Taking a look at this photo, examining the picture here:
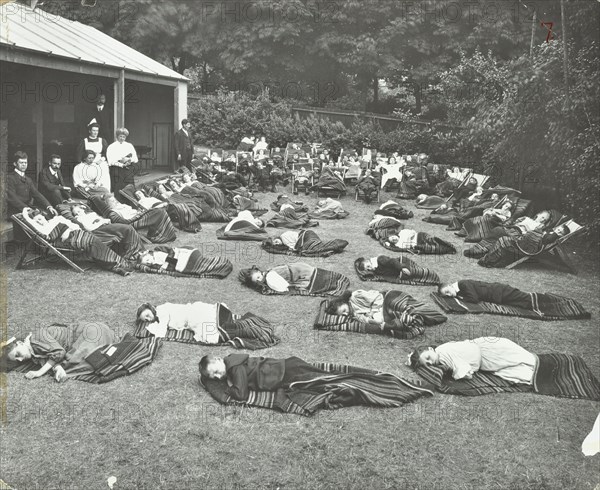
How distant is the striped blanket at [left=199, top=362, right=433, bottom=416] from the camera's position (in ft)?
17.2

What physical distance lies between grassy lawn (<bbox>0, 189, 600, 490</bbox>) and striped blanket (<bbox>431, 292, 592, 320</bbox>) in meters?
0.63

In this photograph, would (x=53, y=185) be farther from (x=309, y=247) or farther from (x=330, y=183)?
(x=330, y=183)

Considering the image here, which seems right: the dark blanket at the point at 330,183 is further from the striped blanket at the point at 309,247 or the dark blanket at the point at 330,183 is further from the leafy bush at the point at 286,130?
the striped blanket at the point at 309,247

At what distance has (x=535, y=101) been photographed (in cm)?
1241

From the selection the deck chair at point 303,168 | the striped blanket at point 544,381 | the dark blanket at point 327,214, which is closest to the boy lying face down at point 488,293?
the striped blanket at point 544,381

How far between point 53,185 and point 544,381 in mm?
7961

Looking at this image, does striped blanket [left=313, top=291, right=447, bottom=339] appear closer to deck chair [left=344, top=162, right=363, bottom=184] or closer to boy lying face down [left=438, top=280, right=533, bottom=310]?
boy lying face down [left=438, top=280, right=533, bottom=310]

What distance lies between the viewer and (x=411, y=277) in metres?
8.94

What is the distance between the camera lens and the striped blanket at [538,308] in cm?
770

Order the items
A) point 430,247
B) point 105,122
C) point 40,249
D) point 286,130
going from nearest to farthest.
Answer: point 40,249
point 430,247
point 105,122
point 286,130

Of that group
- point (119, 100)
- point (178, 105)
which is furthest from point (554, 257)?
point (178, 105)

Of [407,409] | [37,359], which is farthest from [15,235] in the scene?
[407,409]

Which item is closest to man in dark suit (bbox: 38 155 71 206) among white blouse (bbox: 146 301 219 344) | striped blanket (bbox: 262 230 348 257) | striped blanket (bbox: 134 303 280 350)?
striped blanket (bbox: 262 230 348 257)

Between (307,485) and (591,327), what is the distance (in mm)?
4740
